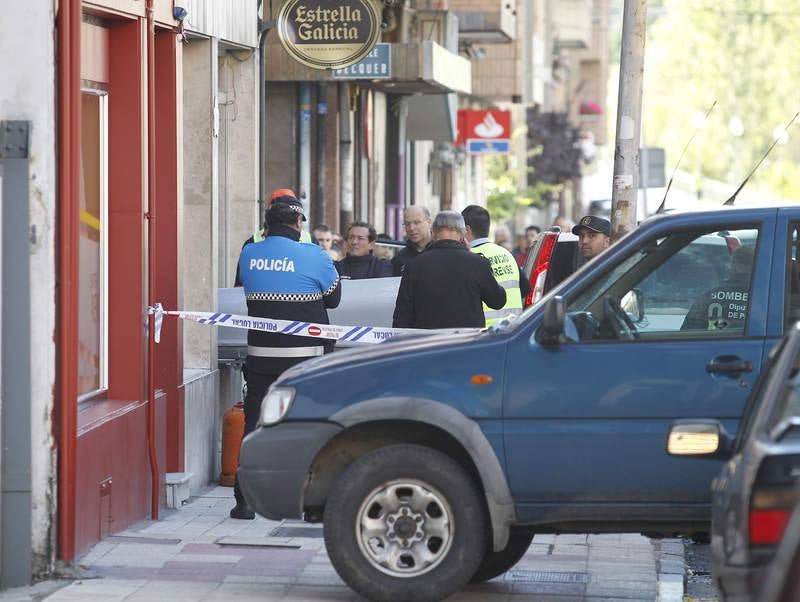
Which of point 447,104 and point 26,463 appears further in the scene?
point 447,104

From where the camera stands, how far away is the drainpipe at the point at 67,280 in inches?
346

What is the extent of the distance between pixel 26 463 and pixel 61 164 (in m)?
1.45

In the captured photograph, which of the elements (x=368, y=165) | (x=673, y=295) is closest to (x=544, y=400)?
(x=673, y=295)

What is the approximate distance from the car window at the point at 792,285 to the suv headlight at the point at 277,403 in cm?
221

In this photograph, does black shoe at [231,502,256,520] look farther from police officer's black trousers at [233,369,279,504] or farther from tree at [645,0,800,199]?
tree at [645,0,800,199]

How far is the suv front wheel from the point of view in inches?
315

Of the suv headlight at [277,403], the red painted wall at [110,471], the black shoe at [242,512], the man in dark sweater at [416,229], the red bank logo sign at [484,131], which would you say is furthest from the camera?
the red bank logo sign at [484,131]

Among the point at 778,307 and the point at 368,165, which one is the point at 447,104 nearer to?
the point at 368,165

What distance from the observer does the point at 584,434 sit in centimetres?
783

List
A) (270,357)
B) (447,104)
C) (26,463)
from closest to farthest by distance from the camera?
1. (26,463)
2. (270,357)
3. (447,104)

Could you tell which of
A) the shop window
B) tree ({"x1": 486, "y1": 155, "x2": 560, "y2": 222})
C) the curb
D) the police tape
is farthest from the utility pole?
tree ({"x1": 486, "y1": 155, "x2": 560, "y2": 222})

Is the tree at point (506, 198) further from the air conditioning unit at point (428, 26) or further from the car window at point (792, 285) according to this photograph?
the car window at point (792, 285)

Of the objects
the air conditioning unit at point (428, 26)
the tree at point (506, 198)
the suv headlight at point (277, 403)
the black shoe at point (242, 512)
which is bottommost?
the black shoe at point (242, 512)

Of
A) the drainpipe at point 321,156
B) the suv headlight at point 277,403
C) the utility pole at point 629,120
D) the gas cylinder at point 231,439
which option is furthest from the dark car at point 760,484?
the drainpipe at point 321,156
